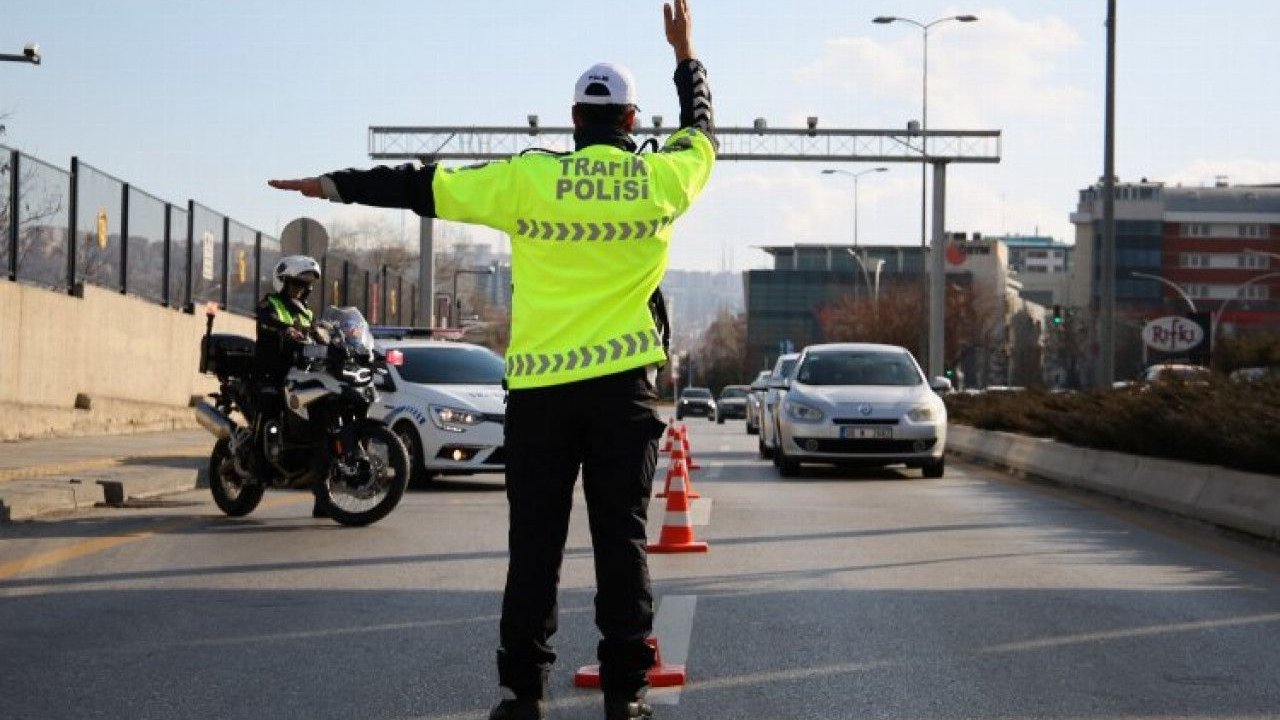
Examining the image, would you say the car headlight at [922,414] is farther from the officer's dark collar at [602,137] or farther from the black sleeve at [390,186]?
the black sleeve at [390,186]

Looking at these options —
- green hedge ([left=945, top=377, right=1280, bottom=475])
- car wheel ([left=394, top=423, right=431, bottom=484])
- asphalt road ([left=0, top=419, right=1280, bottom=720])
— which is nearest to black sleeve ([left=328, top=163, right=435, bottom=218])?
asphalt road ([left=0, top=419, right=1280, bottom=720])

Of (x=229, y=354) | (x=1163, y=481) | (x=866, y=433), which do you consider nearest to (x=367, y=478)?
(x=229, y=354)

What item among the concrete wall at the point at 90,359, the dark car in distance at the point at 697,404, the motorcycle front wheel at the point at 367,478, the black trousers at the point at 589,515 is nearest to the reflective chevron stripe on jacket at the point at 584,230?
the black trousers at the point at 589,515

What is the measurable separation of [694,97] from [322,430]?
7833mm

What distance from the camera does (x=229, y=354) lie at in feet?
46.8

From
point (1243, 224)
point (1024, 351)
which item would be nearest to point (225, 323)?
point (1024, 351)

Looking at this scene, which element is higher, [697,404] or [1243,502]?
[1243,502]

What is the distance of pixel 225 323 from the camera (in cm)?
3506

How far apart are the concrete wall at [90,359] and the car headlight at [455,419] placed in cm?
623

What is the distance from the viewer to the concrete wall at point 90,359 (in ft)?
77.1

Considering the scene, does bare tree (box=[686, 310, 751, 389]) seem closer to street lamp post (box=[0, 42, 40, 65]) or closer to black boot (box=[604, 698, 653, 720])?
street lamp post (box=[0, 42, 40, 65])

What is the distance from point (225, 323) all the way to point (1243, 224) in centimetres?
14492

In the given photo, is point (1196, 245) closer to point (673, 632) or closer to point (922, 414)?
point (922, 414)

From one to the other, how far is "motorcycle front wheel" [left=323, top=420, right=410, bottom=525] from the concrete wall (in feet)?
32.2
